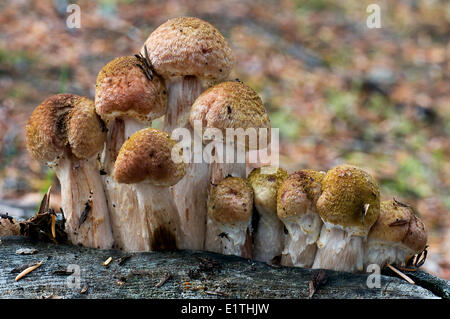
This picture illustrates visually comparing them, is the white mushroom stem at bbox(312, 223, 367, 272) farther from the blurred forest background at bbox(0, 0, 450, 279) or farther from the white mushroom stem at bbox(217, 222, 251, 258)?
the blurred forest background at bbox(0, 0, 450, 279)

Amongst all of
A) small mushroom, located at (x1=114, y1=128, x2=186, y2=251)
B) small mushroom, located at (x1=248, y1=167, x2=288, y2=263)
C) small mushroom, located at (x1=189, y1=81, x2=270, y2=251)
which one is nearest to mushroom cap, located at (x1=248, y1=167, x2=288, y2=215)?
small mushroom, located at (x1=248, y1=167, x2=288, y2=263)

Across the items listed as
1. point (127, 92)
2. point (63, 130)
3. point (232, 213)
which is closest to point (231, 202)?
point (232, 213)

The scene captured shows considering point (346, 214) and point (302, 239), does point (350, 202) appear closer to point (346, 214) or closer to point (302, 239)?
point (346, 214)

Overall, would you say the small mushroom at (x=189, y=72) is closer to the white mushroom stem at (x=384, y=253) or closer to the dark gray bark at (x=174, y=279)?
the dark gray bark at (x=174, y=279)

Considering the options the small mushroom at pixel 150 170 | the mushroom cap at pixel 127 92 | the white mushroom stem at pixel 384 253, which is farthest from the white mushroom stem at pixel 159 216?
the white mushroom stem at pixel 384 253

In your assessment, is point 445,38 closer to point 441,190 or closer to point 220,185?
point 441,190

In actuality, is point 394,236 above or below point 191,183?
below
